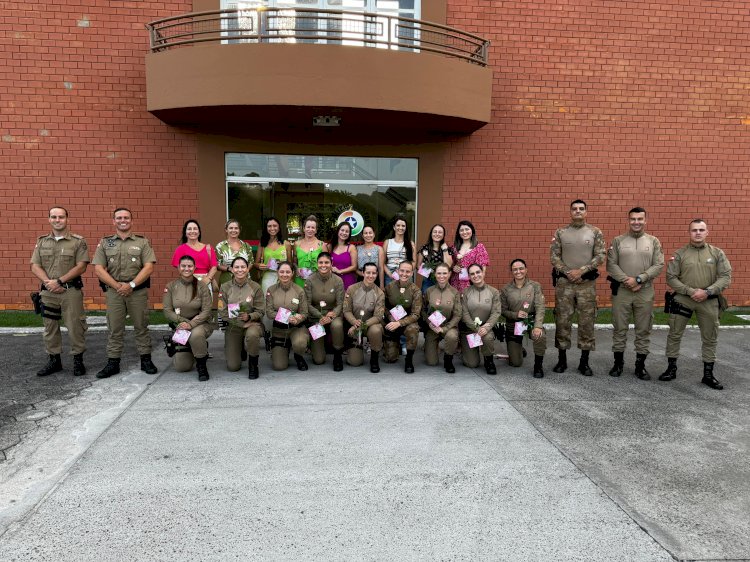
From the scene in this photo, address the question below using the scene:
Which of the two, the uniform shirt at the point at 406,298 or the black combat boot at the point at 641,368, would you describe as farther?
the uniform shirt at the point at 406,298

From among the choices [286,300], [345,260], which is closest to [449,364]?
[345,260]

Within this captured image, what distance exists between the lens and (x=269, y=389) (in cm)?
523

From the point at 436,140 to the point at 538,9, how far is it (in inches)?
121

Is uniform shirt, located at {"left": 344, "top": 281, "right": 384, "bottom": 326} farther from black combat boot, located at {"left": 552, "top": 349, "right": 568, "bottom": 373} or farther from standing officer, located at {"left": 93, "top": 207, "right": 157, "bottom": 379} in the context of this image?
standing officer, located at {"left": 93, "top": 207, "right": 157, "bottom": 379}

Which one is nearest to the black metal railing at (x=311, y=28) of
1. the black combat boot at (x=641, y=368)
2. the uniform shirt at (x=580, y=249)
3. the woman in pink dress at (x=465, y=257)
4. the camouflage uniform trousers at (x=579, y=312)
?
the woman in pink dress at (x=465, y=257)

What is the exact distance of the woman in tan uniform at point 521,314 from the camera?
19.1ft

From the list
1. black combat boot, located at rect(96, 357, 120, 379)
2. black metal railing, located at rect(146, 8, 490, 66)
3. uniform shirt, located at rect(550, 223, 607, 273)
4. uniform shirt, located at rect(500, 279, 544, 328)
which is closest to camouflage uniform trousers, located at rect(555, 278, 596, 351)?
uniform shirt, located at rect(550, 223, 607, 273)

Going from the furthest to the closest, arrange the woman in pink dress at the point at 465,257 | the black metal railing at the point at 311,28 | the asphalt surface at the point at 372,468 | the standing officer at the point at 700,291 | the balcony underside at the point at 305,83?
the black metal railing at the point at 311,28 → the balcony underside at the point at 305,83 → the woman in pink dress at the point at 465,257 → the standing officer at the point at 700,291 → the asphalt surface at the point at 372,468

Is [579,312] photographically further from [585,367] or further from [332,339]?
[332,339]

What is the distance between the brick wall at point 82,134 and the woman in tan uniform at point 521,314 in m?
5.98

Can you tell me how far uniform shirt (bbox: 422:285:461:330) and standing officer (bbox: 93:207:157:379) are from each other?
3.39 meters

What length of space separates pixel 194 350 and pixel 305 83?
14.3 ft

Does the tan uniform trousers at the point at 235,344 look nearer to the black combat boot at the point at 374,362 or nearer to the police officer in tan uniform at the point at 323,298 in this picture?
the police officer in tan uniform at the point at 323,298

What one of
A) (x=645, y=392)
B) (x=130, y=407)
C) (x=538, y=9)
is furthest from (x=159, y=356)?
(x=538, y=9)
